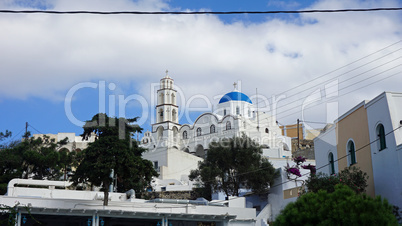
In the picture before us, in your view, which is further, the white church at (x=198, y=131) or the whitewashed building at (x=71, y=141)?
the whitewashed building at (x=71, y=141)

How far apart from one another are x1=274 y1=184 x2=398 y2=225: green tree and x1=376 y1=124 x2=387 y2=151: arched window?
18.9 feet

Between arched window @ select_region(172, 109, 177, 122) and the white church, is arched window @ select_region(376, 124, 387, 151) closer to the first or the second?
the white church

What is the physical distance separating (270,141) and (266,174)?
25.2 metres

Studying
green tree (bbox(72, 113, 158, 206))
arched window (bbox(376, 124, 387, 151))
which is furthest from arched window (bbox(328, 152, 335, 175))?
green tree (bbox(72, 113, 158, 206))

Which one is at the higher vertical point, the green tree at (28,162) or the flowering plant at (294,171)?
the green tree at (28,162)

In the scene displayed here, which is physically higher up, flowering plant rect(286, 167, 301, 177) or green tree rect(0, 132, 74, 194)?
green tree rect(0, 132, 74, 194)

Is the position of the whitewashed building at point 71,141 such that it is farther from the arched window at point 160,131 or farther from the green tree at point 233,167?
the green tree at point 233,167

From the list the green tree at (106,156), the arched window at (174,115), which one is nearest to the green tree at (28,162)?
the green tree at (106,156)

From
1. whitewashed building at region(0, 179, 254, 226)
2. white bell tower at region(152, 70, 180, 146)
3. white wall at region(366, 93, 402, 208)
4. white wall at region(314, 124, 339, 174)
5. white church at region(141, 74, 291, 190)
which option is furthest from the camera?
white bell tower at region(152, 70, 180, 146)

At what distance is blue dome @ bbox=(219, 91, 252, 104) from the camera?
60438 millimetres

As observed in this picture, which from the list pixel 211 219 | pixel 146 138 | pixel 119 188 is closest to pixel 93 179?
pixel 211 219

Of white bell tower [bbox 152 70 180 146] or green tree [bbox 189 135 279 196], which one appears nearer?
green tree [bbox 189 135 279 196]

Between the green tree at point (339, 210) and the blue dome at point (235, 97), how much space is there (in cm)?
4638

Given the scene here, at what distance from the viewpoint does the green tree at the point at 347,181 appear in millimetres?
19323
